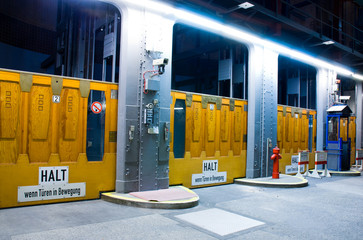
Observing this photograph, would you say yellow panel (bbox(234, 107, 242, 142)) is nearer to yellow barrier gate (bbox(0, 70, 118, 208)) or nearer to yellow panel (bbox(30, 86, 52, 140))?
yellow barrier gate (bbox(0, 70, 118, 208))

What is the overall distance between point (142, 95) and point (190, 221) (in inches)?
122

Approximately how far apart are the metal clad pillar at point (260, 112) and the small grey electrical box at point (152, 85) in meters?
4.03

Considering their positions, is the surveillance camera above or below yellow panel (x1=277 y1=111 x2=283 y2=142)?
above

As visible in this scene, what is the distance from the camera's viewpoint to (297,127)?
473 inches

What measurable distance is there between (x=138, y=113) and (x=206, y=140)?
105 inches

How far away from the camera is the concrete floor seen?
174 inches

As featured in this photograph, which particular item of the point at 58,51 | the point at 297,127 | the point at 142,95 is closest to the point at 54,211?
the point at 142,95

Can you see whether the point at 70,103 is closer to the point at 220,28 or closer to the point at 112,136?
the point at 112,136

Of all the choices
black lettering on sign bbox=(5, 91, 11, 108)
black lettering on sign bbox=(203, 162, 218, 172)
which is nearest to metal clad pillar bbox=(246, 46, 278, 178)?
black lettering on sign bbox=(203, 162, 218, 172)

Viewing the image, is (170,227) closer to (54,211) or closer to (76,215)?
(76,215)

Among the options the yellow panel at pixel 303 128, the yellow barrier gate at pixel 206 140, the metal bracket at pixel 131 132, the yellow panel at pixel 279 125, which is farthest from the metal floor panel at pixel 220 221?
the yellow panel at pixel 303 128

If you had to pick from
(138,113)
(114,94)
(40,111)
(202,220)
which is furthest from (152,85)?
(202,220)

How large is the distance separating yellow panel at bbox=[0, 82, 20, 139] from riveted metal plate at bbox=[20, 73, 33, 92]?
0.10m

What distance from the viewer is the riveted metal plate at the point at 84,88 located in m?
6.41
